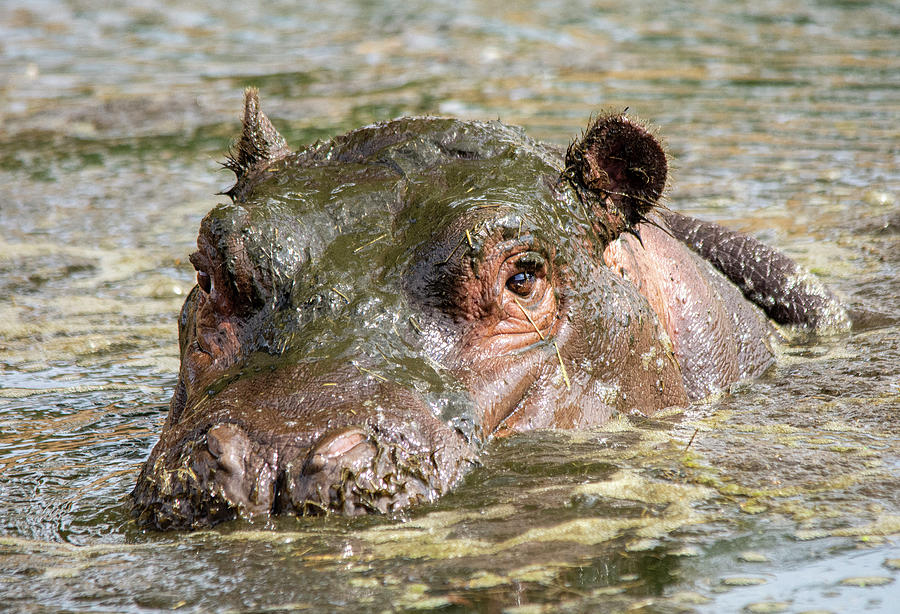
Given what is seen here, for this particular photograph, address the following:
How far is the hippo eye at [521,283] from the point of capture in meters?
4.92

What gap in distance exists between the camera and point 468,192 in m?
5.11

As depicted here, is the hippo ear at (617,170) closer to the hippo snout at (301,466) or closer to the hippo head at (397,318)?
the hippo head at (397,318)

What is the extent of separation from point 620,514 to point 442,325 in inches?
40.6

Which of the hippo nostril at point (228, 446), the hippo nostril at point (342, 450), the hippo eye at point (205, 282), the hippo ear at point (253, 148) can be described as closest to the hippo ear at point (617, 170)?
the hippo ear at point (253, 148)

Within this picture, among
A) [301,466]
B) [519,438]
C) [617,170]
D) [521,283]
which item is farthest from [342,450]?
[617,170]

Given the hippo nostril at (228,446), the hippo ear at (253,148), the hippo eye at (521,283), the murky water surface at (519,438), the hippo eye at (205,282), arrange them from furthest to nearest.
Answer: the hippo ear at (253,148) < the hippo eye at (205,282) < the hippo eye at (521,283) < the hippo nostril at (228,446) < the murky water surface at (519,438)

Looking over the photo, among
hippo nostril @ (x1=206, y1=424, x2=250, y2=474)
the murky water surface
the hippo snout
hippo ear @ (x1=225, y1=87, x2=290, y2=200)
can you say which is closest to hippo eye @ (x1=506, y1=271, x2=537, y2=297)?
the murky water surface

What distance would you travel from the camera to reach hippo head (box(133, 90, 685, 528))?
3998 mm

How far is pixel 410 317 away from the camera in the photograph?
466cm

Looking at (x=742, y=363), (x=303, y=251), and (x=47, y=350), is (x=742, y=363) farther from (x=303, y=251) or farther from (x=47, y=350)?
(x=47, y=350)

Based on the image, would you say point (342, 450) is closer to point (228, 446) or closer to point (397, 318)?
point (228, 446)

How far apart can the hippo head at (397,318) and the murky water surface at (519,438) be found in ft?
0.52

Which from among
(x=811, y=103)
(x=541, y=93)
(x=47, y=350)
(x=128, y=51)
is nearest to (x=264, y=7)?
(x=128, y=51)

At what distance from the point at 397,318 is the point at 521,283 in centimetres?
61
